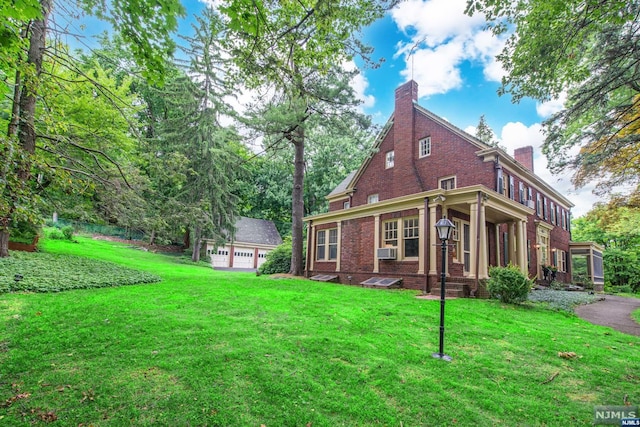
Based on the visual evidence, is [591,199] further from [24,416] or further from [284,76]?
[24,416]

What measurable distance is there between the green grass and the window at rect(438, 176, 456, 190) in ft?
29.5

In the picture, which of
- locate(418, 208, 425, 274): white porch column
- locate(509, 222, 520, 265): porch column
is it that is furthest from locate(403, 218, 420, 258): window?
locate(509, 222, 520, 265): porch column

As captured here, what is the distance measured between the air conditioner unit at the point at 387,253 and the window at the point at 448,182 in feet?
16.3

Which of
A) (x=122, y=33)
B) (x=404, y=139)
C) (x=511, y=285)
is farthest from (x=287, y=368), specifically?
(x=404, y=139)

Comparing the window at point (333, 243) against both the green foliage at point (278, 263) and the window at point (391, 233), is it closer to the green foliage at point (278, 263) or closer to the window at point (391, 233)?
the window at point (391, 233)

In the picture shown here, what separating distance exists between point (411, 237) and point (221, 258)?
21.2 metres

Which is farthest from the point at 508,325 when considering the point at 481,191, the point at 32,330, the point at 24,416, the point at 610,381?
the point at 32,330

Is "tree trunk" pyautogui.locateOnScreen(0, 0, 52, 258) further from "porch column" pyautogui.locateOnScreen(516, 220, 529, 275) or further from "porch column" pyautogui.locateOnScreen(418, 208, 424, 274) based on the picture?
"porch column" pyautogui.locateOnScreen(516, 220, 529, 275)

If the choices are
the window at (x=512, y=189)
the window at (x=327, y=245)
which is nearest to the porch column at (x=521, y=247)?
the window at (x=512, y=189)

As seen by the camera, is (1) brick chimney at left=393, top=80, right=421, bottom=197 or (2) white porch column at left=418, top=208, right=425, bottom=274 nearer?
(2) white porch column at left=418, top=208, right=425, bottom=274

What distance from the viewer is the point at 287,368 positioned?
3713mm

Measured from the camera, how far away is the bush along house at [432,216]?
10750 millimetres

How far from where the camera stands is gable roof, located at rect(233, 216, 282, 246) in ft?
98.4

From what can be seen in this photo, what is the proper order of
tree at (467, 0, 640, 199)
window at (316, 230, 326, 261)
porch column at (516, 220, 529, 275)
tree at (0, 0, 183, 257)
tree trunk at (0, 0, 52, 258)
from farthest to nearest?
window at (316, 230, 326, 261), porch column at (516, 220, 529, 275), tree trunk at (0, 0, 52, 258), tree at (467, 0, 640, 199), tree at (0, 0, 183, 257)
